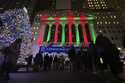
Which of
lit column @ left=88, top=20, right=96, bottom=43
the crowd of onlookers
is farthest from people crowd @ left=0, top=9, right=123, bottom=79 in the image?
lit column @ left=88, top=20, right=96, bottom=43

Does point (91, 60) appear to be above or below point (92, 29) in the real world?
below

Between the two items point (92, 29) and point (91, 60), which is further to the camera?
point (92, 29)

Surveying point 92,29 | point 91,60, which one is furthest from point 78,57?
point 92,29

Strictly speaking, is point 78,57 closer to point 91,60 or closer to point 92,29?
point 91,60

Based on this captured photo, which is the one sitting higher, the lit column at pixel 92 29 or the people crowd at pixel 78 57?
the lit column at pixel 92 29

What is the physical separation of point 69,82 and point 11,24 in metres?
10.1

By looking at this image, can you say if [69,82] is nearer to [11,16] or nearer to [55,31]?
[11,16]

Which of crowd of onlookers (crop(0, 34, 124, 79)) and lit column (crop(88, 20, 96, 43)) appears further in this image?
lit column (crop(88, 20, 96, 43))

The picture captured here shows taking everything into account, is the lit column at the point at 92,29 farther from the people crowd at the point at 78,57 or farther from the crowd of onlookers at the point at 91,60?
the crowd of onlookers at the point at 91,60

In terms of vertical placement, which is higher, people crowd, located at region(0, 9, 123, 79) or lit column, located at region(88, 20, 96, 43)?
lit column, located at region(88, 20, 96, 43)

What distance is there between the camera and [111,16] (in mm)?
89312

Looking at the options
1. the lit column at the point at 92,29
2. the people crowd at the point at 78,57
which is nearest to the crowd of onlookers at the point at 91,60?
the people crowd at the point at 78,57

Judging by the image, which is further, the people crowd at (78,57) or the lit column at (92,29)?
the lit column at (92,29)

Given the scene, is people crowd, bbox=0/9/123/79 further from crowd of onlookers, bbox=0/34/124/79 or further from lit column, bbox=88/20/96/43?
lit column, bbox=88/20/96/43
